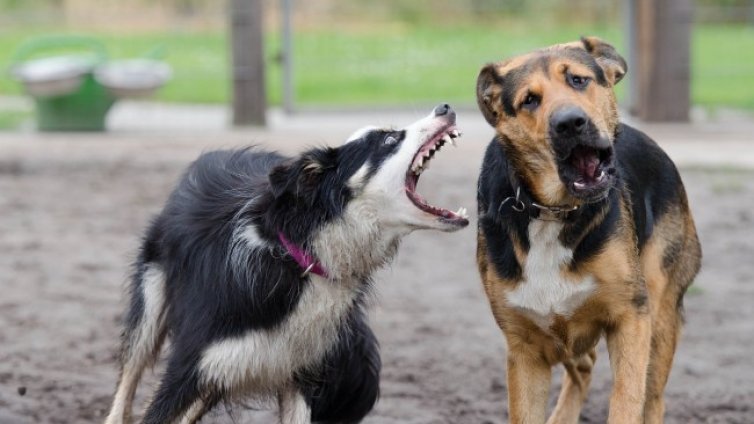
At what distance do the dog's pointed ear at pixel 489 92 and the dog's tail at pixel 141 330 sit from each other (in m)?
1.49

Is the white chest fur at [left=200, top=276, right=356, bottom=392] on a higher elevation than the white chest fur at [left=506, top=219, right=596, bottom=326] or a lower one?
lower

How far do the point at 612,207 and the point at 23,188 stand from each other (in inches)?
278

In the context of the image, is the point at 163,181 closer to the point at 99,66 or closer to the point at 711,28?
the point at 99,66

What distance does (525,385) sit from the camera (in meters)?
4.59

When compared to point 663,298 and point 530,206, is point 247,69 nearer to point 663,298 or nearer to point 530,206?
point 663,298

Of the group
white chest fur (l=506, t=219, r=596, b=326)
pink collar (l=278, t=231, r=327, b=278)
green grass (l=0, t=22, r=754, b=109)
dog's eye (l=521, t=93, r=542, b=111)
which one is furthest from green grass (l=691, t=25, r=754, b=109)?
pink collar (l=278, t=231, r=327, b=278)

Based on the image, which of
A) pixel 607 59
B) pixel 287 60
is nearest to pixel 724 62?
pixel 287 60

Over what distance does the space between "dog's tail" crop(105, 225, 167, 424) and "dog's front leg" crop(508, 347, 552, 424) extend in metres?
1.46

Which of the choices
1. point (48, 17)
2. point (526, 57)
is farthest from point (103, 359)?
point (48, 17)

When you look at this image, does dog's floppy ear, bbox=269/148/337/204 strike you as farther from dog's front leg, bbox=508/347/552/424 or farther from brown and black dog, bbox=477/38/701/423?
dog's front leg, bbox=508/347/552/424

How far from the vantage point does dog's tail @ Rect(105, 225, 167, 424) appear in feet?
16.8

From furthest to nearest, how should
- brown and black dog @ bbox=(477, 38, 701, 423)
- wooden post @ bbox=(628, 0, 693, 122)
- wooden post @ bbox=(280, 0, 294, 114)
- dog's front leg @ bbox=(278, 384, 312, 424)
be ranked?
1. wooden post @ bbox=(280, 0, 294, 114)
2. wooden post @ bbox=(628, 0, 693, 122)
3. dog's front leg @ bbox=(278, 384, 312, 424)
4. brown and black dog @ bbox=(477, 38, 701, 423)

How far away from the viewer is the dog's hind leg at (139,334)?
5.11 meters

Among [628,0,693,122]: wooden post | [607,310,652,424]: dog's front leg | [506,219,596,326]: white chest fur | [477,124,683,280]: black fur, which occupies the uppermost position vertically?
[477,124,683,280]: black fur
